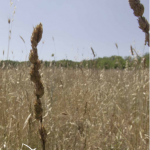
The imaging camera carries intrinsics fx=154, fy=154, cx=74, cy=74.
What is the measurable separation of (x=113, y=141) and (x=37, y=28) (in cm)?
162

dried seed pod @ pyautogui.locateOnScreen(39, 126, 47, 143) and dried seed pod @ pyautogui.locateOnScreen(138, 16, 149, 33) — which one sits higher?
dried seed pod @ pyautogui.locateOnScreen(138, 16, 149, 33)

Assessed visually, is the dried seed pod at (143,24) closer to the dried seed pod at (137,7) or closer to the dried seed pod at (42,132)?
the dried seed pod at (137,7)

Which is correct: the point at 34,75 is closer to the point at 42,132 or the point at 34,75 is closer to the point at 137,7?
the point at 42,132

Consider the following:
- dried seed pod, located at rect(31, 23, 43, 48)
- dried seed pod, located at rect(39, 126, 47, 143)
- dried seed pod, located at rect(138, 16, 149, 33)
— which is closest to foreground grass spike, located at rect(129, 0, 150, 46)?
dried seed pod, located at rect(138, 16, 149, 33)

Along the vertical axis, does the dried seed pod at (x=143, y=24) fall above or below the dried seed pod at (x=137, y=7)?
below

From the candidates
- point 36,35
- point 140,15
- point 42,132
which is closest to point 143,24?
point 140,15

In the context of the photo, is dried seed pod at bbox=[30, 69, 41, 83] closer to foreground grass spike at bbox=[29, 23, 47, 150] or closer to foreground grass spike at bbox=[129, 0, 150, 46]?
foreground grass spike at bbox=[29, 23, 47, 150]

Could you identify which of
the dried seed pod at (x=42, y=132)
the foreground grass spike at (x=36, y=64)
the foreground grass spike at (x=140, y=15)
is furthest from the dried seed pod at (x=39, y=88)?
the foreground grass spike at (x=140, y=15)

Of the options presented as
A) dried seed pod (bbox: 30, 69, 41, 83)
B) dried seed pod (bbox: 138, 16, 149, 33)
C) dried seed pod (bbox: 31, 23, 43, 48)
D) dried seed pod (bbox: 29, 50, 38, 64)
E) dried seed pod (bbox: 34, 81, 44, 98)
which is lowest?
dried seed pod (bbox: 34, 81, 44, 98)

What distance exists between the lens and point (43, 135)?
597mm

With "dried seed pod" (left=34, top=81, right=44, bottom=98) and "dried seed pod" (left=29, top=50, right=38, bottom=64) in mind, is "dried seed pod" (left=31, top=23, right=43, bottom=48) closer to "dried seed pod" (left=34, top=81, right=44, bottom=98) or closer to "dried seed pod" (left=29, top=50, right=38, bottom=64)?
"dried seed pod" (left=29, top=50, right=38, bottom=64)

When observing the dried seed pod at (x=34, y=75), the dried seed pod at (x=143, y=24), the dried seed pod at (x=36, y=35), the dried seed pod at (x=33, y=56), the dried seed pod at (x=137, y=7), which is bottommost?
the dried seed pod at (x=34, y=75)

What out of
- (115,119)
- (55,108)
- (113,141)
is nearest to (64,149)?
(113,141)

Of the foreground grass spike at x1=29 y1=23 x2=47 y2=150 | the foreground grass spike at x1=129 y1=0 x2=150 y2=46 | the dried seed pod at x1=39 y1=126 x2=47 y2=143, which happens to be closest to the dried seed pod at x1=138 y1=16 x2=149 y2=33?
the foreground grass spike at x1=129 y1=0 x2=150 y2=46
